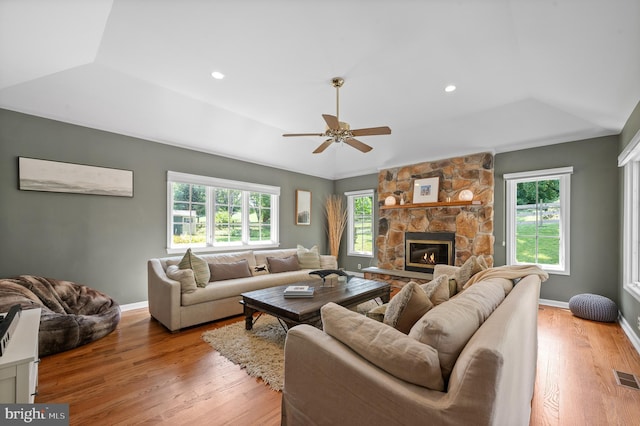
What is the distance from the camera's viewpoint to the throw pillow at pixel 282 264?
4565mm

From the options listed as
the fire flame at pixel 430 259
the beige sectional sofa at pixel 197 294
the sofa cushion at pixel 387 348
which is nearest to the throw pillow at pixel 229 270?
the beige sectional sofa at pixel 197 294

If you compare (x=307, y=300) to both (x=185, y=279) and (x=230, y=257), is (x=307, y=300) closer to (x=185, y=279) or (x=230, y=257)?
(x=185, y=279)

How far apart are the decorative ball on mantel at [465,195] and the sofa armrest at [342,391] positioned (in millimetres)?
4269

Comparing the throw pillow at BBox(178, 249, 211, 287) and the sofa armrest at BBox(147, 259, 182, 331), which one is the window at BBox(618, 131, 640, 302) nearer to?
the throw pillow at BBox(178, 249, 211, 287)

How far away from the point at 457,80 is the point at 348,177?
12.7 feet

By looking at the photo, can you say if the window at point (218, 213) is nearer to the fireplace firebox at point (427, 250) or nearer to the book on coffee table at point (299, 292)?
the book on coffee table at point (299, 292)

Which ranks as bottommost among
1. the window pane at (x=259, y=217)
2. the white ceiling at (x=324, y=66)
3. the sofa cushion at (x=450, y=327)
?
the sofa cushion at (x=450, y=327)

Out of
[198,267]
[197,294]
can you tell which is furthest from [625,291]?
[198,267]

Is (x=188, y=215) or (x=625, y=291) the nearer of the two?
(x=625, y=291)

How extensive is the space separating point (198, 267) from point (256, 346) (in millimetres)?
1389

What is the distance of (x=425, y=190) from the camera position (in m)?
5.36

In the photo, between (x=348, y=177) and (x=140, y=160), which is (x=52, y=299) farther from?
(x=348, y=177)

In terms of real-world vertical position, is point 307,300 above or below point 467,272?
below

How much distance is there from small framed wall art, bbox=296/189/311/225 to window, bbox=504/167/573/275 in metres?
3.94
